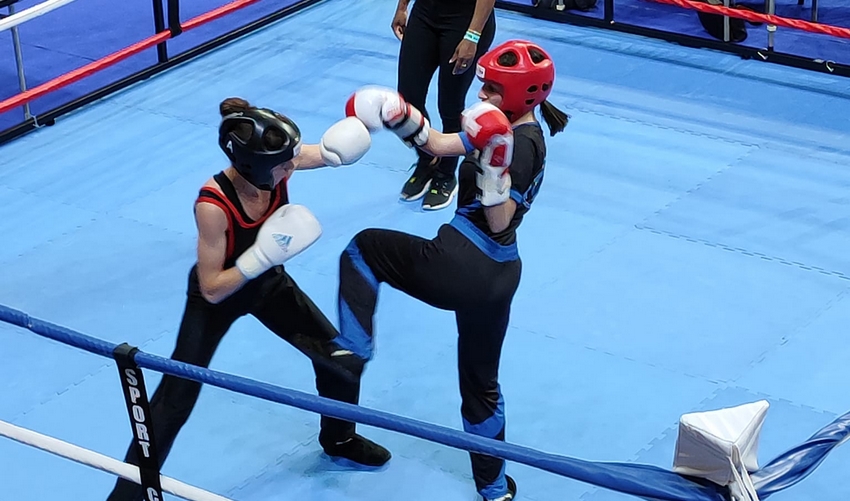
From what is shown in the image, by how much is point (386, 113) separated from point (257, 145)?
0.37m

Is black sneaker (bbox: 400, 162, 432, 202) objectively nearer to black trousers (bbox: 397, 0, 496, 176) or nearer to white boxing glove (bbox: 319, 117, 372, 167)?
black trousers (bbox: 397, 0, 496, 176)

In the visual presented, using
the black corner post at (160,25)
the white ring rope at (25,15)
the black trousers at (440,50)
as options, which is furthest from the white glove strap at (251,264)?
the black corner post at (160,25)

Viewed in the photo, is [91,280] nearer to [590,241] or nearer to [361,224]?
[361,224]

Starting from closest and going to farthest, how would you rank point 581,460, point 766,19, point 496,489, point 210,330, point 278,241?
point 581,460
point 278,241
point 210,330
point 496,489
point 766,19

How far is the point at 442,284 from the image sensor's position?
3084mm

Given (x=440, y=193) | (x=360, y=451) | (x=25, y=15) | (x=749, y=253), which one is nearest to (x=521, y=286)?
(x=440, y=193)

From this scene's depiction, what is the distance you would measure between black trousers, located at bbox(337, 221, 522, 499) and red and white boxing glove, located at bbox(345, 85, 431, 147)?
0.88 feet

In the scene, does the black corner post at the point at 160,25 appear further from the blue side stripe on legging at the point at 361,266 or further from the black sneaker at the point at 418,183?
the blue side stripe on legging at the point at 361,266

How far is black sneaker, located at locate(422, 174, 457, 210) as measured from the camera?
5.24 metres

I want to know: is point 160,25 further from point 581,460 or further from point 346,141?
point 581,460

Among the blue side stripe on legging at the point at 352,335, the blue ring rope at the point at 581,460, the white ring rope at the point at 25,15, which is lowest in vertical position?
the blue side stripe on legging at the point at 352,335

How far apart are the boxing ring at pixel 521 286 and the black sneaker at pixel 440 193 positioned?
86mm

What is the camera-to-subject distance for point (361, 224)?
16.8 feet

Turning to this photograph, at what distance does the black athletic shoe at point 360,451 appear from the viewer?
12.0ft
